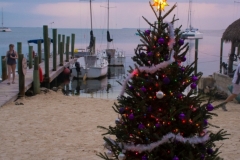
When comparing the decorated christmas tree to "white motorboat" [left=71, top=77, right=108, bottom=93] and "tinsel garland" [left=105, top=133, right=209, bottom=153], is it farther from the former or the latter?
"white motorboat" [left=71, top=77, right=108, bottom=93]

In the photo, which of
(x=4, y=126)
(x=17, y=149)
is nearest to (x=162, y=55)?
(x=17, y=149)

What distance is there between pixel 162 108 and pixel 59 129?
5216 millimetres

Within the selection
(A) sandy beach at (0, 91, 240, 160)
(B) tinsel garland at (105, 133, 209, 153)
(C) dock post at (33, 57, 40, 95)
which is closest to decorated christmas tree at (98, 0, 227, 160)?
(B) tinsel garland at (105, 133, 209, 153)


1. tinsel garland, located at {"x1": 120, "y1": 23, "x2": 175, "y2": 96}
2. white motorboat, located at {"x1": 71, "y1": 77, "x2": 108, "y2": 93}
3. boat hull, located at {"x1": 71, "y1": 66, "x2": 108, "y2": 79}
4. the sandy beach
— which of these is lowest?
white motorboat, located at {"x1": 71, "y1": 77, "x2": 108, "y2": 93}

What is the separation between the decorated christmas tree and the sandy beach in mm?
2690

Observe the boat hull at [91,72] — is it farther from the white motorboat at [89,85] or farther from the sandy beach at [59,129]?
the sandy beach at [59,129]

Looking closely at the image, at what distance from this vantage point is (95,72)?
92.7 ft

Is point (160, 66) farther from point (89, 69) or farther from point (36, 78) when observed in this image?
point (89, 69)

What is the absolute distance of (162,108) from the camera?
3738 millimetres

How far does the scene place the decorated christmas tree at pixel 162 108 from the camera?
3662mm

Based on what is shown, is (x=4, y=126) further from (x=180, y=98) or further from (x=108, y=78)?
(x=108, y=78)

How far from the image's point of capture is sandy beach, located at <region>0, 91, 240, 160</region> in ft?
21.8

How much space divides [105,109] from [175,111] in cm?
805

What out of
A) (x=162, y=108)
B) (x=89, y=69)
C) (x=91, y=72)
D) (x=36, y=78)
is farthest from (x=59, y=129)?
(x=89, y=69)
